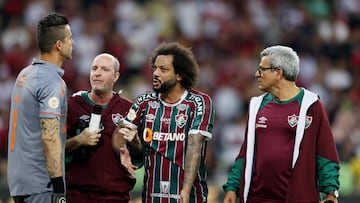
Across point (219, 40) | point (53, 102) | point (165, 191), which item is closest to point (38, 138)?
point (53, 102)

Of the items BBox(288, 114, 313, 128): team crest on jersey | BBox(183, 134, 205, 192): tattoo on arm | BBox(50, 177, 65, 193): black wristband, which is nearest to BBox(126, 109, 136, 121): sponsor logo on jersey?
BBox(183, 134, 205, 192): tattoo on arm

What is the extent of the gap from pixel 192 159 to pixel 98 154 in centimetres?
99

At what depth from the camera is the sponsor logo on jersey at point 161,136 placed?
355 inches

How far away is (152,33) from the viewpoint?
18.6 m

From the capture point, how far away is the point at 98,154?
368 inches

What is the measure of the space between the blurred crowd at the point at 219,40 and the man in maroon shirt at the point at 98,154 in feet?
22.6

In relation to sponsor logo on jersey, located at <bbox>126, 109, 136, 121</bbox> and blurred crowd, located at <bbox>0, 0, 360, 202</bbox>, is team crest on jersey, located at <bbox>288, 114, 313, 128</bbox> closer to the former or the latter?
sponsor logo on jersey, located at <bbox>126, 109, 136, 121</bbox>

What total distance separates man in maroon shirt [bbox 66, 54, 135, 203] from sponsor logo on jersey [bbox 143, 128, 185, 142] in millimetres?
414

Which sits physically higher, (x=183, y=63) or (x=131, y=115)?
(x=183, y=63)

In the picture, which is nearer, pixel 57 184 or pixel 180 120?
pixel 57 184

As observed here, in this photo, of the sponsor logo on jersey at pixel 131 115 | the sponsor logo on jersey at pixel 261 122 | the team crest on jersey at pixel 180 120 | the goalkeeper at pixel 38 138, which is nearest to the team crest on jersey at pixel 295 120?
the sponsor logo on jersey at pixel 261 122

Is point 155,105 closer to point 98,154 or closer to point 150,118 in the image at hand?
point 150,118

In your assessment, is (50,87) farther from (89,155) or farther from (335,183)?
(335,183)

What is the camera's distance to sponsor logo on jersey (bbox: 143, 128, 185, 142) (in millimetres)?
9023
